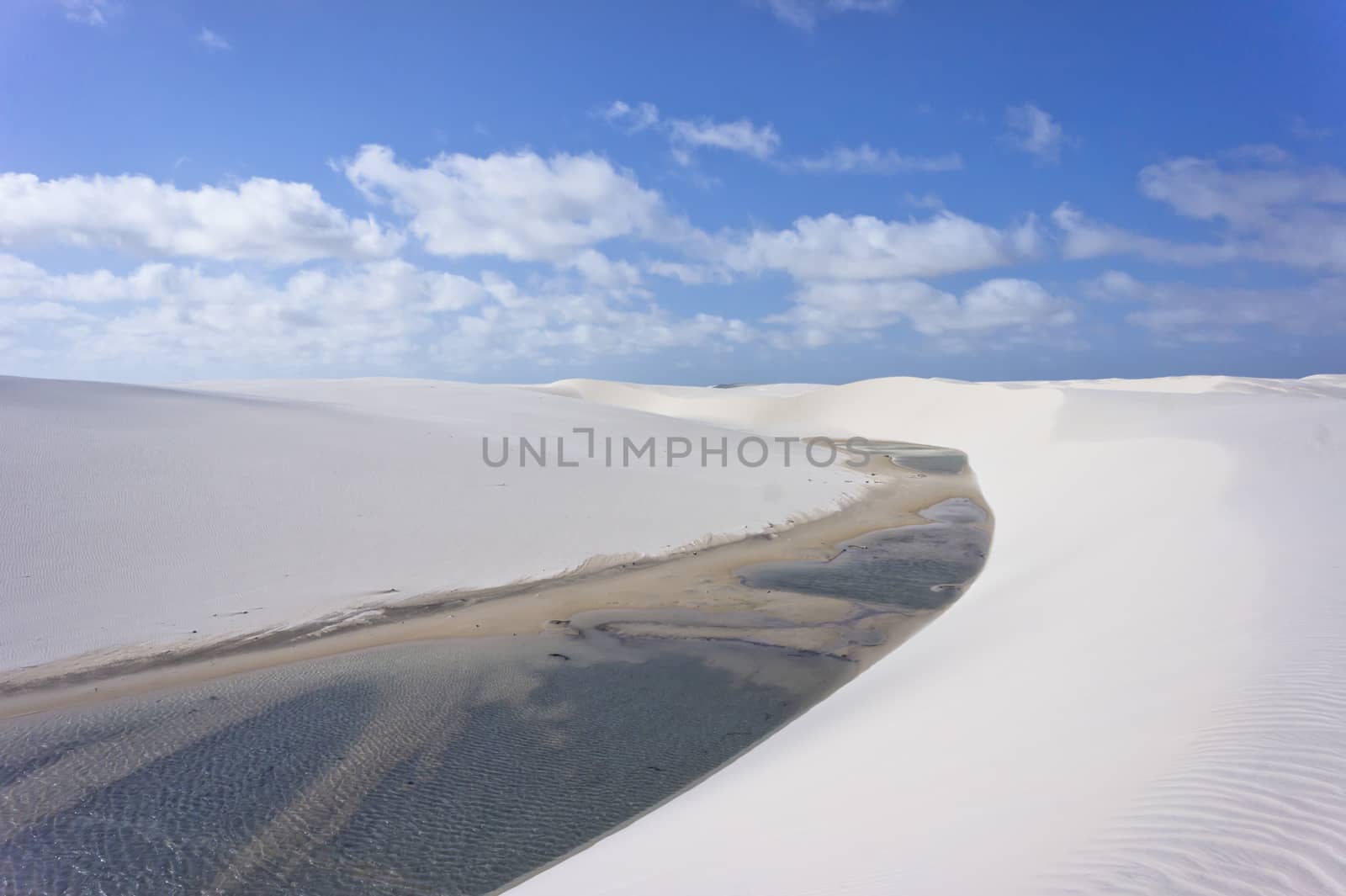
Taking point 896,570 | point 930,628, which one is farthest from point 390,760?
point 896,570

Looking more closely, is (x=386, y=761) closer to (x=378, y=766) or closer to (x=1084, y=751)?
(x=378, y=766)

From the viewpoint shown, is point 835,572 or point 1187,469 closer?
point 835,572

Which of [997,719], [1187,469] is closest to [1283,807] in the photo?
[997,719]

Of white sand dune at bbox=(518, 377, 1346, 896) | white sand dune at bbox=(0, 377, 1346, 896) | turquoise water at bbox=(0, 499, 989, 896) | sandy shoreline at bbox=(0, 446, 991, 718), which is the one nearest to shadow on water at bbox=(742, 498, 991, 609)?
sandy shoreline at bbox=(0, 446, 991, 718)

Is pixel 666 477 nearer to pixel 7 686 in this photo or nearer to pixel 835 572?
pixel 835 572

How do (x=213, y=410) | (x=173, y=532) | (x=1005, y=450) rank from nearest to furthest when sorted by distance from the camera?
(x=173, y=532) → (x=213, y=410) → (x=1005, y=450)

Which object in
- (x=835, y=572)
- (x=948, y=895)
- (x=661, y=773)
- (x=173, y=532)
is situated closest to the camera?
(x=948, y=895)
